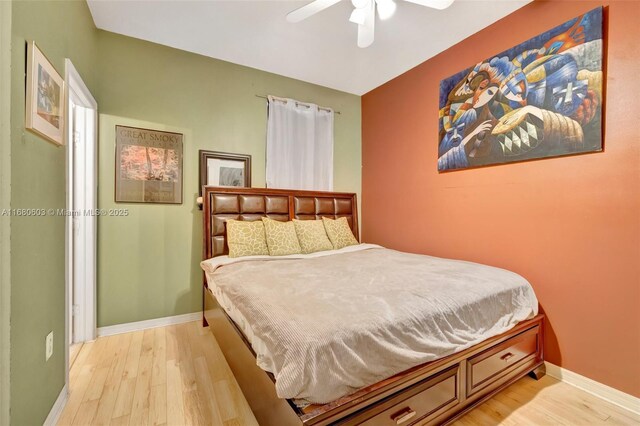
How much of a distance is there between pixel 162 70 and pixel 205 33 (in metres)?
0.61

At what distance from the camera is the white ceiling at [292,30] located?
7.35ft

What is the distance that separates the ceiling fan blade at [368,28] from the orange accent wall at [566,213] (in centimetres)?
109

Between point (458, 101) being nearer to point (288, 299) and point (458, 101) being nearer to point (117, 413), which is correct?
point (288, 299)

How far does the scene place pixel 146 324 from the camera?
2.70 m

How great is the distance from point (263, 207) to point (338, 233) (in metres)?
0.89

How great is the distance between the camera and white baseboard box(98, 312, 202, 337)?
254 cm

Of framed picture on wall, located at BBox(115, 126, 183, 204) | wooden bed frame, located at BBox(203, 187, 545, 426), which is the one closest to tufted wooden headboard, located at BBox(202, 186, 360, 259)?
framed picture on wall, located at BBox(115, 126, 183, 204)

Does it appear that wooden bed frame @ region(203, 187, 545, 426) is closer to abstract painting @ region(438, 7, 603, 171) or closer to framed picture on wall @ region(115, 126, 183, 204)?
framed picture on wall @ region(115, 126, 183, 204)

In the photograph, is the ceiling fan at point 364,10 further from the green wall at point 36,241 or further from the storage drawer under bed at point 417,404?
the storage drawer under bed at point 417,404

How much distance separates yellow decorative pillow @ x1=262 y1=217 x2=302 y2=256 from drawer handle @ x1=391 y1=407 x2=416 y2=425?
5.32ft

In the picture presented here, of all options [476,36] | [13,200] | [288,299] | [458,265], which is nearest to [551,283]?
[458,265]

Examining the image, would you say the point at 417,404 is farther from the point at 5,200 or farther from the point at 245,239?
the point at 5,200

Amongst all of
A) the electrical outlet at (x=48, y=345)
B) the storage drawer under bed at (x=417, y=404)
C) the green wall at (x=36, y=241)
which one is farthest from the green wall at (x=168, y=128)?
the storage drawer under bed at (x=417, y=404)

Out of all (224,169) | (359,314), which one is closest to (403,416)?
(359,314)
